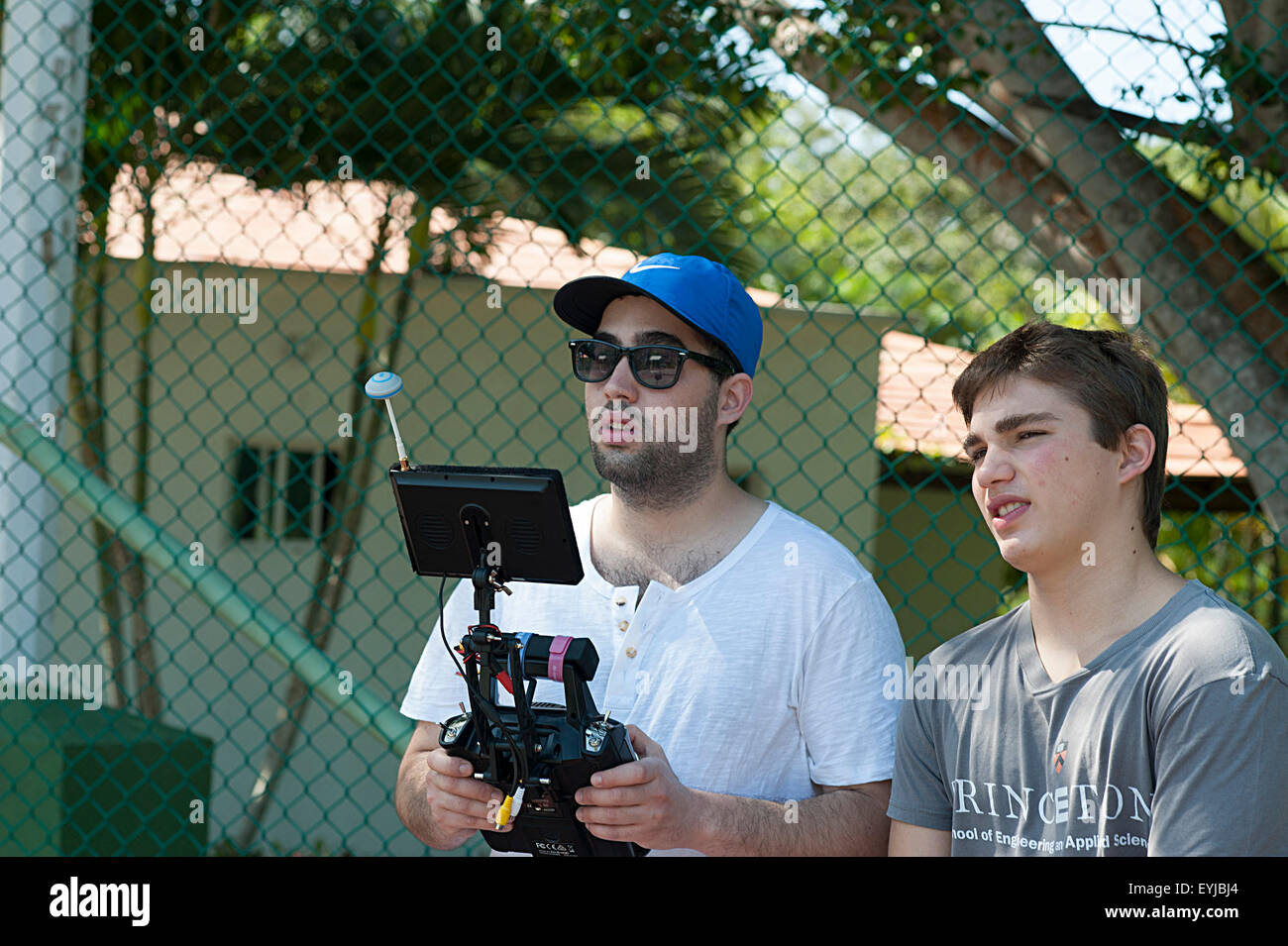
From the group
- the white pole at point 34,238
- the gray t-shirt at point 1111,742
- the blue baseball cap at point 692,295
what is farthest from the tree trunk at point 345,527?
the gray t-shirt at point 1111,742

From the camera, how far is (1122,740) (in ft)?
5.71

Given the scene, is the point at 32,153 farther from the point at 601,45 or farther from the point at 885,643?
the point at 885,643

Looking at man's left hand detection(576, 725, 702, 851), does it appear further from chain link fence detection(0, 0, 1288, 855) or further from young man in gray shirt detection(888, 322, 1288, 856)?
chain link fence detection(0, 0, 1288, 855)

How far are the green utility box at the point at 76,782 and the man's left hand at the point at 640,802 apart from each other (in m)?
2.35

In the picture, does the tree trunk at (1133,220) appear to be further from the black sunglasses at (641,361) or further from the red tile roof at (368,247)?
the red tile roof at (368,247)

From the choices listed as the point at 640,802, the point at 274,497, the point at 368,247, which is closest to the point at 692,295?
the point at 640,802

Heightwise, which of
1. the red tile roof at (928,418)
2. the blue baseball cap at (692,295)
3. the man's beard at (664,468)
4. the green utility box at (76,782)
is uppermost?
the red tile roof at (928,418)

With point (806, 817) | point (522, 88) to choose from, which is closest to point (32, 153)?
point (522, 88)

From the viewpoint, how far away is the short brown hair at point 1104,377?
1908 millimetres

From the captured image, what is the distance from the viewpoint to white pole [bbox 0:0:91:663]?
371cm

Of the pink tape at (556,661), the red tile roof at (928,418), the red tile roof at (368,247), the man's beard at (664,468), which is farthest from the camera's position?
the red tile roof at (928,418)

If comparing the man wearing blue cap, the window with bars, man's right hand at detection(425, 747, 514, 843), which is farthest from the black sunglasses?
the window with bars

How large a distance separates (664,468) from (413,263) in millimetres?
4767

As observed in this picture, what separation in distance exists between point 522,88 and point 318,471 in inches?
134
